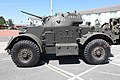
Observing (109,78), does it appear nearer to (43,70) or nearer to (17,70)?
(43,70)

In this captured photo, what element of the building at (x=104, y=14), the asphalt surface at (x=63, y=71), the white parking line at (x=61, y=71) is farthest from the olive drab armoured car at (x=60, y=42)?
the building at (x=104, y=14)

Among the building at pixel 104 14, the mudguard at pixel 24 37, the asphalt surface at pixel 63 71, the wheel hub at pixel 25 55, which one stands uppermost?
the building at pixel 104 14

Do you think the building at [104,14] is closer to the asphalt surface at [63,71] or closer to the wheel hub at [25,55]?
the asphalt surface at [63,71]

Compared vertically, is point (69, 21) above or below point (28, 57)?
above

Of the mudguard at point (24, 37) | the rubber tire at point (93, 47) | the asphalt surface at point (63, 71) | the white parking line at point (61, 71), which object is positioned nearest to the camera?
the asphalt surface at point (63, 71)

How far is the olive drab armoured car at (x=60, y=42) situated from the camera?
24.3ft

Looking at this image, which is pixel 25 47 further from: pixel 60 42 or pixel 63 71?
pixel 63 71

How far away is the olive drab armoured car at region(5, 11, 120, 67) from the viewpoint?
742cm

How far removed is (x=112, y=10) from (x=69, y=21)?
47.5 m

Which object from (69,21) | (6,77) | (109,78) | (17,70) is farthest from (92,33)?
(6,77)

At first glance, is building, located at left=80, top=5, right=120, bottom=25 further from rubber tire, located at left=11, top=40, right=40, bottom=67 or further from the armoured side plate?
rubber tire, located at left=11, top=40, right=40, bottom=67

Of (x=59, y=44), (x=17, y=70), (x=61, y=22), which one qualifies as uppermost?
(x=61, y=22)

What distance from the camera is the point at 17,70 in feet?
22.8

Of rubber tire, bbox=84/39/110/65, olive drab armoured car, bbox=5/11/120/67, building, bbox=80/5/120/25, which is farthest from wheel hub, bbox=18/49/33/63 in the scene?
building, bbox=80/5/120/25
